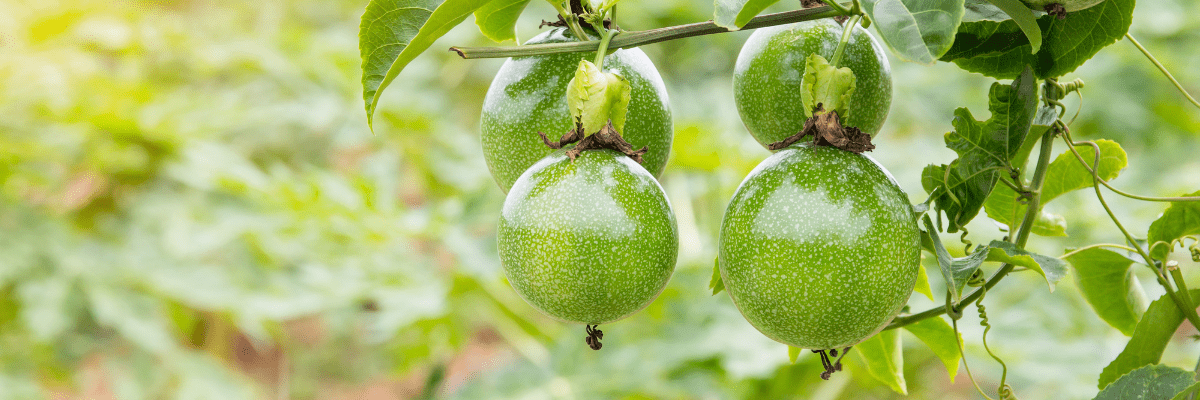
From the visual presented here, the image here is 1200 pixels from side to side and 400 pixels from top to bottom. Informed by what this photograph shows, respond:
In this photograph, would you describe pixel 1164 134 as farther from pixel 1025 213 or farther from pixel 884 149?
pixel 1025 213

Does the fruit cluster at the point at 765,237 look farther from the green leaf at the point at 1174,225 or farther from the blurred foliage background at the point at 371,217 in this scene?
the blurred foliage background at the point at 371,217

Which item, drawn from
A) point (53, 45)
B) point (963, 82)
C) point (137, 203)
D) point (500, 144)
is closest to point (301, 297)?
point (137, 203)

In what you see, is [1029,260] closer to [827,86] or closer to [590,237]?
[827,86]

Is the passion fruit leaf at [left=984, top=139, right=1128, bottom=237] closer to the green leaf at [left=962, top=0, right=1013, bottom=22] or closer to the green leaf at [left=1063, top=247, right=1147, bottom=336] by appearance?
the green leaf at [left=1063, top=247, right=1147, bottom=336]

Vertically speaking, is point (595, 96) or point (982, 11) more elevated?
point (982, 11)

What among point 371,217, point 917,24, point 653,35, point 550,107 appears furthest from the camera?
point 371,217

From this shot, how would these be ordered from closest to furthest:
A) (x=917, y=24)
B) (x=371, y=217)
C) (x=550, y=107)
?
1. (x=917, y=24)
2. (x=550, y=107)
3. (x=371, y=217)

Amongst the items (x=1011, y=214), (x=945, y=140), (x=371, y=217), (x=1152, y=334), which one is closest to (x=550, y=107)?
(x=945, y=140)
